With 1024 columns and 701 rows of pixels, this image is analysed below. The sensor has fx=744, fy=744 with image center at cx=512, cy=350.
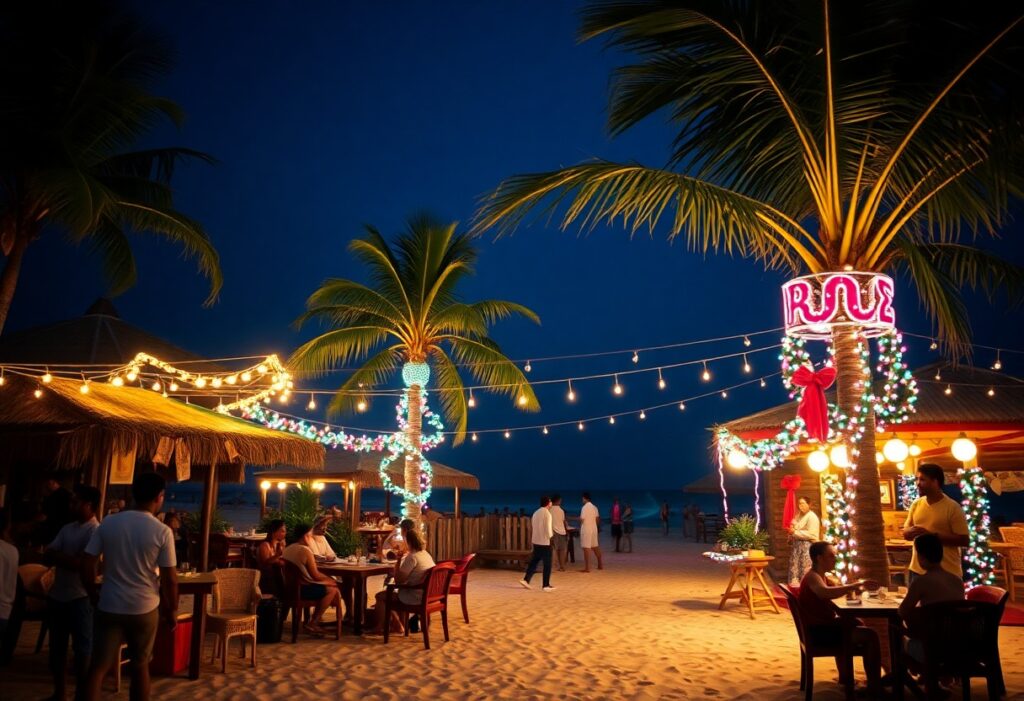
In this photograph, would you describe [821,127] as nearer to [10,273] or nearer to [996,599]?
[996,599]

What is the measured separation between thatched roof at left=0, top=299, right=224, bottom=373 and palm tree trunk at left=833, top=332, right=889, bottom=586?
45.3 ft

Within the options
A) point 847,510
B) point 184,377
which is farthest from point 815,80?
point 184,377

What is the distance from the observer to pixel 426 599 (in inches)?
316

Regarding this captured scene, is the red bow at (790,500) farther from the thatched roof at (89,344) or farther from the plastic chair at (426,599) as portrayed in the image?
the thatched roof at (89,344)

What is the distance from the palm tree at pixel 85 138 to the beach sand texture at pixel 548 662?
15.8 ft

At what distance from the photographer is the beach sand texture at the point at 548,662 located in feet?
20.1

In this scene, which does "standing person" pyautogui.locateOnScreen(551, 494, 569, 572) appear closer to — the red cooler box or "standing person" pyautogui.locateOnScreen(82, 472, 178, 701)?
the red cooler box

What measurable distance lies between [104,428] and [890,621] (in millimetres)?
7837

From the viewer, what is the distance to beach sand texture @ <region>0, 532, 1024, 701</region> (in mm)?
6129

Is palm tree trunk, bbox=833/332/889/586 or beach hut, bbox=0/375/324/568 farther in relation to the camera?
beach hut, bbox=0/375/324/568

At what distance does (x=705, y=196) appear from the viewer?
8.09m

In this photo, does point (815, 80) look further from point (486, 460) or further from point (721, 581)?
point (486, 460)

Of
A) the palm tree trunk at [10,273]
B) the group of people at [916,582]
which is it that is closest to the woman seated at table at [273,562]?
the palm tree trunk at [10,273]

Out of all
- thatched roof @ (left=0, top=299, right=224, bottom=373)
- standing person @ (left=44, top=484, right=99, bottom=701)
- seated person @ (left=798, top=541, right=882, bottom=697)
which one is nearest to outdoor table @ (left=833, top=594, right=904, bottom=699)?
seated person @ (left=798, top=541, right=882, bottom=697)
